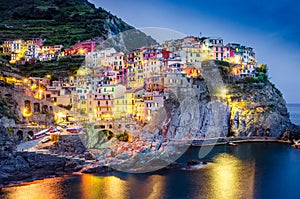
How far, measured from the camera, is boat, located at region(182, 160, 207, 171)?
2519 cm

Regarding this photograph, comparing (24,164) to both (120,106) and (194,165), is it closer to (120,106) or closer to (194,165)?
(194,165)

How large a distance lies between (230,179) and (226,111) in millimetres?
15929

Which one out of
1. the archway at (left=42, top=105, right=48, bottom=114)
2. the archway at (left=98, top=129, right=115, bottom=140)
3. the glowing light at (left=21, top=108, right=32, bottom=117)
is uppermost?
the archway at (left=42, top=105, right=48, bottom=114)

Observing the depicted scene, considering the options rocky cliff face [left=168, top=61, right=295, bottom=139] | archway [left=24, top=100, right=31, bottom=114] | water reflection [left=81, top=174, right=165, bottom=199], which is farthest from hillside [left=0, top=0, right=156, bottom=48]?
water reflection [left=81, top=174, right=165, bottom=199]

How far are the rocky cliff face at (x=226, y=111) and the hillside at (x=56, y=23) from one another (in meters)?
27.8

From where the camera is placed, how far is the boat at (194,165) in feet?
82.6

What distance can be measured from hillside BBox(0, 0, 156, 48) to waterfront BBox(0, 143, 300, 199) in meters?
37.7

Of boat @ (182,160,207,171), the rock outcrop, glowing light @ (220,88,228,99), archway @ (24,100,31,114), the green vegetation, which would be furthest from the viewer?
glowing light @ (220,88,228,99)

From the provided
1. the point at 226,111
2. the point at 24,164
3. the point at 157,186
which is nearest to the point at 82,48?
the point at 226,111

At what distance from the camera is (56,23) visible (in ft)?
213

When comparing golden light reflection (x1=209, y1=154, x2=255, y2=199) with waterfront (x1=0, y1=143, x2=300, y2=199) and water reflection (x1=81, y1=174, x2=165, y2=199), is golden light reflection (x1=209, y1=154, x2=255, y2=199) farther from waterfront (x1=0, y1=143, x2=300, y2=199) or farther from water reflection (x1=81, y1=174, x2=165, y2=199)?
water reflection (x1=81, y1=174, x2=165, y2=199)

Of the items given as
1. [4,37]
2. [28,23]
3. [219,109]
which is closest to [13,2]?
[28,23]

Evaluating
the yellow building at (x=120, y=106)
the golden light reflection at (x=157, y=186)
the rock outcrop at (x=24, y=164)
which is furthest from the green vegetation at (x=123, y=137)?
the golden light reflection at (x=157, y=186)

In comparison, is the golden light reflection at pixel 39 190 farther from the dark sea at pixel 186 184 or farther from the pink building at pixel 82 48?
the pink building at pixel 82 48
